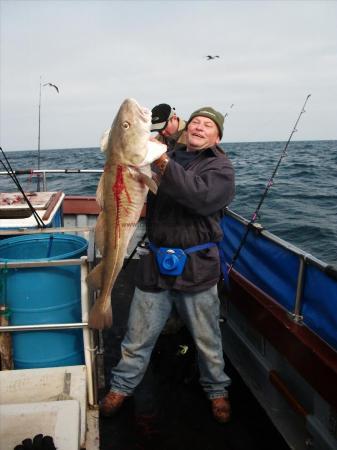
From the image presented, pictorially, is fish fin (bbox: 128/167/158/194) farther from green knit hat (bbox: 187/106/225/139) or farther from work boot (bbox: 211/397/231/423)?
work boot (bbox: 211/397/231/423)

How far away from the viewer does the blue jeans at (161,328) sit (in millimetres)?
3426

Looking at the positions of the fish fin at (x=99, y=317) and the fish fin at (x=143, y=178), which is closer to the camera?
the fish fin at (x=143, y=178)

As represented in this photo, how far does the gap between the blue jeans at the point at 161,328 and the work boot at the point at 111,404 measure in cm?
5

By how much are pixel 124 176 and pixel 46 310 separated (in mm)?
1358

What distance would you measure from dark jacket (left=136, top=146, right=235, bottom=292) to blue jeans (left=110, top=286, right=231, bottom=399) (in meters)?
0.12

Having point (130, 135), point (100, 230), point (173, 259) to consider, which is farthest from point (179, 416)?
point (130, 135)

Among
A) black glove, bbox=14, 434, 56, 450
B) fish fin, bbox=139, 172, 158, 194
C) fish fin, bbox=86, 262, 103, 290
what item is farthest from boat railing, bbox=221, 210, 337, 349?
black glove, bbox=14, 434, 56, 450

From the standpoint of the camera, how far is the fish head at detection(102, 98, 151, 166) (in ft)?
8.13

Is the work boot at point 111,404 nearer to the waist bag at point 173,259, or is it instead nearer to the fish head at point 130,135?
the waist bag at point 173,259

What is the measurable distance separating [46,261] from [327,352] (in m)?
2.08

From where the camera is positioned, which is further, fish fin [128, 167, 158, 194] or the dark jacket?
the dark jacket

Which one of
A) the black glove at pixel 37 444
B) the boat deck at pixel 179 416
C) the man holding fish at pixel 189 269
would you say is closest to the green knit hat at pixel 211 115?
the man holding fish at pixel 189 269

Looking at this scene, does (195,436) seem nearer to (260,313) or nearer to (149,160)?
(260,313)

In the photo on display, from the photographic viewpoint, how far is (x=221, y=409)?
3605mm
